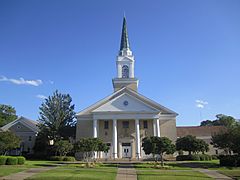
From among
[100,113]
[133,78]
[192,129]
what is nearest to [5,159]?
[100,113]

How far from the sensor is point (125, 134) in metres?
48.1

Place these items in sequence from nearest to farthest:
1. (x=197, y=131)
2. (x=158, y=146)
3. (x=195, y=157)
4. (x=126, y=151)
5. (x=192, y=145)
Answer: (x=158, y=146) < (x=192, y=145) < (x=195, y=157) < (x=126, y=151) < (x=197, y=131)

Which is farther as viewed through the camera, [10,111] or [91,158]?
[10,111]

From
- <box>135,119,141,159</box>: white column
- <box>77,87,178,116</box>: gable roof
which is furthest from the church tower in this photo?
<box>135,119,141,159</box>: white column

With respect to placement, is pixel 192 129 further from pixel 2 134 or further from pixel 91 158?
pixel 2 134

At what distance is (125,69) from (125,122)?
12.8 meters

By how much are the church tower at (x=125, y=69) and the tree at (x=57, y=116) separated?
404 inches

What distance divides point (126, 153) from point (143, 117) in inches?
271

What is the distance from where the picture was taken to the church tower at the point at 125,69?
2165 inches

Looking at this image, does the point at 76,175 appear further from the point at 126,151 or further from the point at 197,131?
the point at 197,131

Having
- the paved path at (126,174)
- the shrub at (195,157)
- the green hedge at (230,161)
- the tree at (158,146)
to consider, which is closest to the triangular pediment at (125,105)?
the shrub at (195,157)

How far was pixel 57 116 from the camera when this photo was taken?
5266 centimetres

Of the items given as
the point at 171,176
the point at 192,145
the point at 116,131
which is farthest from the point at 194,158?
the point at 171,176

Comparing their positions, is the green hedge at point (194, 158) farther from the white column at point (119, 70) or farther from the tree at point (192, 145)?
the white column at point (119, 70)
